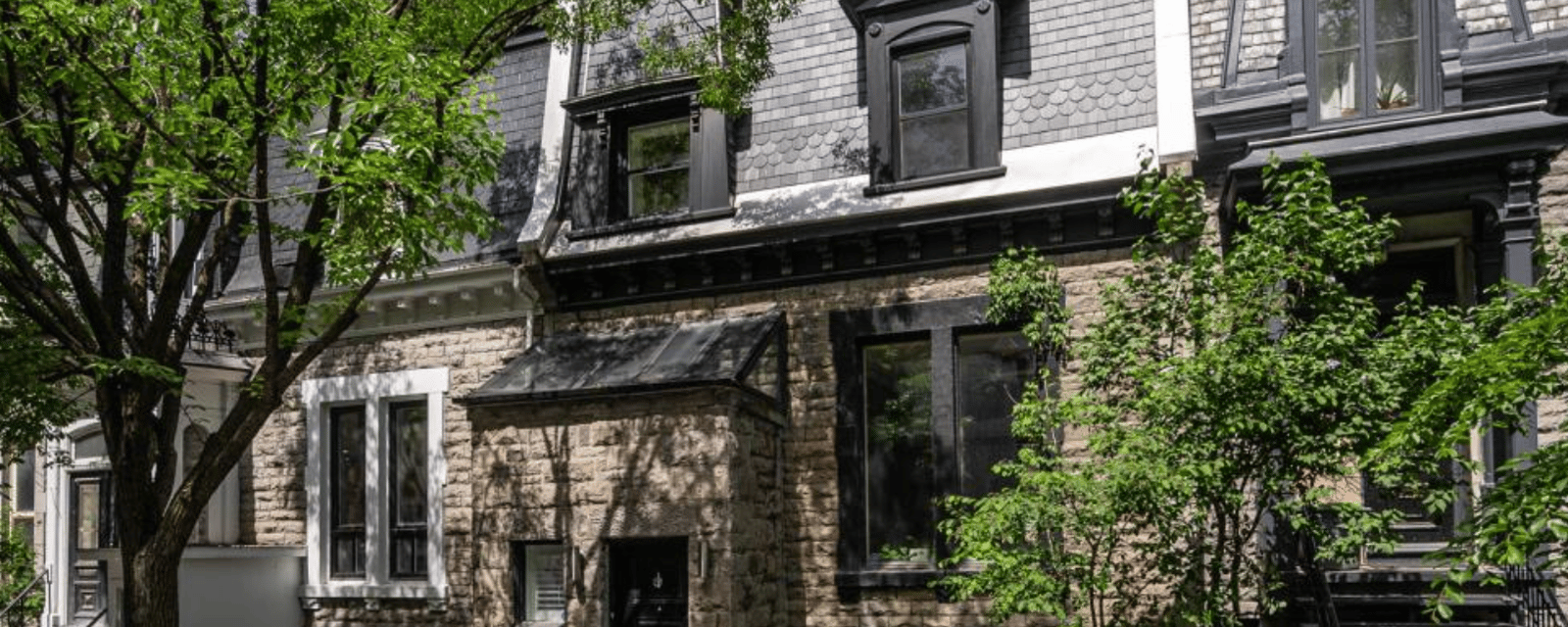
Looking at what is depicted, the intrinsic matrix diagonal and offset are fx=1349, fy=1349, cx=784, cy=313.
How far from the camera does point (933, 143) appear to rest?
13625 mm

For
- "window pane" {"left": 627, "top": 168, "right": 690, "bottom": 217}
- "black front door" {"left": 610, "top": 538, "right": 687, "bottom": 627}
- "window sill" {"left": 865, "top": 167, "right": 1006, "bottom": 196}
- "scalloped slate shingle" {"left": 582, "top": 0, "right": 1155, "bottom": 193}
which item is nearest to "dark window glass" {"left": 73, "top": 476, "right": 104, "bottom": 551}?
"black front door" {"left": 610, "top": 538, "right": 687, "bottom": 627}

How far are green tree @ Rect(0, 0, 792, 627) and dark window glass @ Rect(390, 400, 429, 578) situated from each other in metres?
3.43

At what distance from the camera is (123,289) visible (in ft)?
38.5

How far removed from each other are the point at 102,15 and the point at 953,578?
788cm

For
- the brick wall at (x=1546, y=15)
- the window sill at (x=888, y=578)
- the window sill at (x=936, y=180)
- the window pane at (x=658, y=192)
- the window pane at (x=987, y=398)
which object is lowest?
the window sill at (x=888, y=578)

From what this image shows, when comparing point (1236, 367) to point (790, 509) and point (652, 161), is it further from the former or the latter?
point (652, 161)

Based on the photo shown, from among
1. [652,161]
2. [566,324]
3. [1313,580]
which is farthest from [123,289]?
[1313,580]

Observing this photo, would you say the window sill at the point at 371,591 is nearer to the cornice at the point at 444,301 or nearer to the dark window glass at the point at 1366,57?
the cornice at the point at 444,301

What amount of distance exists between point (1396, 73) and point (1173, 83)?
1871 millimetres

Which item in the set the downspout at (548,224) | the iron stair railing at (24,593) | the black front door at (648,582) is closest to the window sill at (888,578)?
the black front door at (648,582)

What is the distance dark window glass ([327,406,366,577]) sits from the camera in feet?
52.5

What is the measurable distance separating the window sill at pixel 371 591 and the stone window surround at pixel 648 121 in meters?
4.29

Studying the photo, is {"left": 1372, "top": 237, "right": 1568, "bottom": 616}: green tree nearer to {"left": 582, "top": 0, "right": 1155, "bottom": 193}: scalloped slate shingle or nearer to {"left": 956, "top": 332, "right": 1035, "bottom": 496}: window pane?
{"left": 956, "top": 332, "right": 1035, "bottom": 496}: window pane

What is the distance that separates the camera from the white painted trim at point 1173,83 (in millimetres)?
12125
